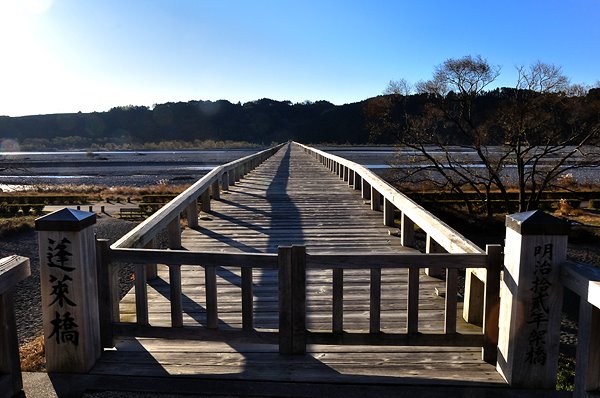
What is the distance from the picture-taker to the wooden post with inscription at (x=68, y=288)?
10.5 feet

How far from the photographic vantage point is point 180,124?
595 feet

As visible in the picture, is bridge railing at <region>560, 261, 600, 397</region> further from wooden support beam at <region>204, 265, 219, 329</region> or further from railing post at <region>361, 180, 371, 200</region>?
railing post at <region>361, 180, 371, 200</region>

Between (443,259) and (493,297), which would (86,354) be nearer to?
(443,259)

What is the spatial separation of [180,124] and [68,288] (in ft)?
609

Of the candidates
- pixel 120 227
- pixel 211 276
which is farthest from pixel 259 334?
pixel 120 227

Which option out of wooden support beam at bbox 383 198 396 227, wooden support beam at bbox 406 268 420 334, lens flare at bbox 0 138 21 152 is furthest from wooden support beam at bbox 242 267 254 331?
lens flare at bbox 0 138 21 152

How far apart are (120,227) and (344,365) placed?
19.1 meters

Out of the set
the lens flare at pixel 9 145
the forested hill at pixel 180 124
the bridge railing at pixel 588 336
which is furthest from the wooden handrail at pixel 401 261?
the lens flare at pixel 9 145

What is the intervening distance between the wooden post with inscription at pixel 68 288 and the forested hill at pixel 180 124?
163 meters

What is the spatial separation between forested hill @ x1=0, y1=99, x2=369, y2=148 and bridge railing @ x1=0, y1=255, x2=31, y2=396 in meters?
164

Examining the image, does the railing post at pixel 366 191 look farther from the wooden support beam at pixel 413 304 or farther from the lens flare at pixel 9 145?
the lens flare at pixel 9 145

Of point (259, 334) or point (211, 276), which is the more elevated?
point (211, 276)

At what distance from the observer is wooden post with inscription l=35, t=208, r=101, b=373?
3.21m

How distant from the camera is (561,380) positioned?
6301 mm
